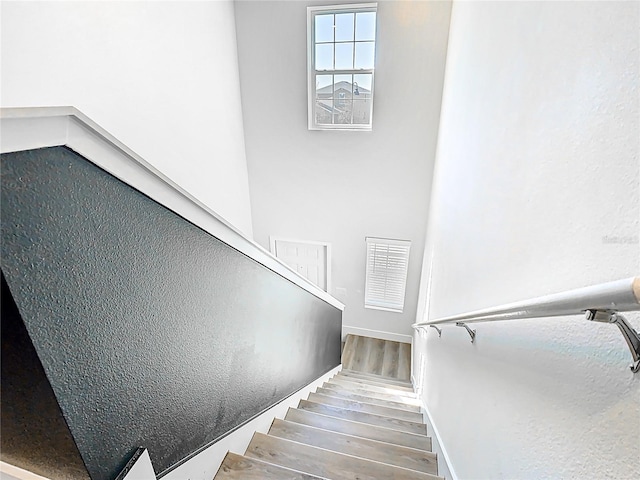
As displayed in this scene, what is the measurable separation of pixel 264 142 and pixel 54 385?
12.8ft

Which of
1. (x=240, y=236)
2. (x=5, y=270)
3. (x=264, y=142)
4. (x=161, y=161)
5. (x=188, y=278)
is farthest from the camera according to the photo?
(x=264, y=142)

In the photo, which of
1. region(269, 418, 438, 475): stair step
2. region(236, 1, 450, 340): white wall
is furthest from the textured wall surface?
region(236, 1, 450, 340): white wall

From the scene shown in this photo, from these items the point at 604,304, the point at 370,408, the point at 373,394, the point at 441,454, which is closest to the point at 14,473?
the point at 604,304

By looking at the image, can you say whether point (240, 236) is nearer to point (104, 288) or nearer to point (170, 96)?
point (104, 288)

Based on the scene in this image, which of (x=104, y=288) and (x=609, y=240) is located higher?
(x=609, y=240)

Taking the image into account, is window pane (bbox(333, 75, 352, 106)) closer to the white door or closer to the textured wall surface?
the white door

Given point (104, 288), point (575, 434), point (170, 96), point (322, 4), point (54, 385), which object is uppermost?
point (322, 4)

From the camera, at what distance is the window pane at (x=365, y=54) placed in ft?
11.1

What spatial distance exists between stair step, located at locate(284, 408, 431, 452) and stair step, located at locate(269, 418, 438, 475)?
0.50 feet

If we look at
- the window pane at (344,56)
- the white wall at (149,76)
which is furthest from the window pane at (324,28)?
the white wall at (149,76)

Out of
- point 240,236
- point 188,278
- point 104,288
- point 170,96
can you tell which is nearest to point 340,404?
point 240,236

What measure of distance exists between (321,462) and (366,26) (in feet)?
11.6

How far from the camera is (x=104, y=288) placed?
2.12ft

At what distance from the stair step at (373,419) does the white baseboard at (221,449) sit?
329mm
